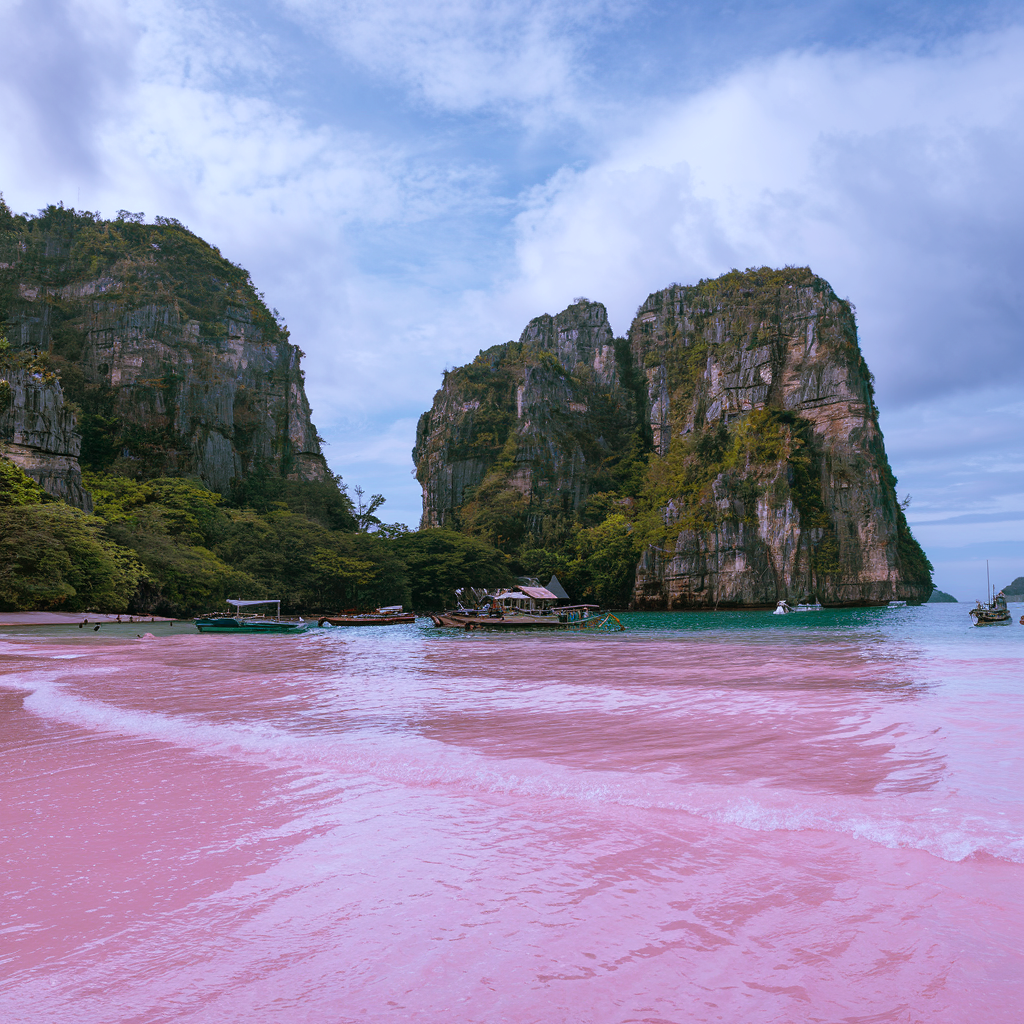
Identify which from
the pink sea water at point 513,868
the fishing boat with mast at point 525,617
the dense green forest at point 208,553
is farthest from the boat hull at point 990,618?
the pink sea water at point 513,868

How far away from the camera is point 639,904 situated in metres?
2.96

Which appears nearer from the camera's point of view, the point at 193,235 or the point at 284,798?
the point at 284,798

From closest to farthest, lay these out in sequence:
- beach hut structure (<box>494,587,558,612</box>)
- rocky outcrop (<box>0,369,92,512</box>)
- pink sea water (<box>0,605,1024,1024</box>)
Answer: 1. pink sea water (<box>0,605,1024,1024</box>)
2. rocky outcrop (<box>0,369,92,512</box>)
3. beach hut structure (<box>494,587,558,612</box>)

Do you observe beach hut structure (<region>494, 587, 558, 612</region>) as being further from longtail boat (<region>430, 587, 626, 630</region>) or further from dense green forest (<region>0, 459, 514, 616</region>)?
dense green forest (<region>0, 459, 514, 616</region>)

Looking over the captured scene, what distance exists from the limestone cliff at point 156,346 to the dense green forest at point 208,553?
6.17 m

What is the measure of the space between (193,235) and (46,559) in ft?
180

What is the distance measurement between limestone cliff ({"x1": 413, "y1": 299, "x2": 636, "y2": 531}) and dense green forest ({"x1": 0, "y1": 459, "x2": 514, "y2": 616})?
19.1 meters

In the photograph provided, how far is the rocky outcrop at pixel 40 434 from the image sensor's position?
40.1 meters

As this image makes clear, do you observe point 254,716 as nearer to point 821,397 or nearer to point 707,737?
point 707,737

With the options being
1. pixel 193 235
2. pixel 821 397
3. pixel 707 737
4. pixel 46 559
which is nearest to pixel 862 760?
pixel 707 737

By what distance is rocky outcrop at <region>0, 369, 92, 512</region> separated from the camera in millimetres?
40062

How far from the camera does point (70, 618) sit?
106 ft

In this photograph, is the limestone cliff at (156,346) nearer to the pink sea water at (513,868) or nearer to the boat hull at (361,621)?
the boat hull at (361,621)

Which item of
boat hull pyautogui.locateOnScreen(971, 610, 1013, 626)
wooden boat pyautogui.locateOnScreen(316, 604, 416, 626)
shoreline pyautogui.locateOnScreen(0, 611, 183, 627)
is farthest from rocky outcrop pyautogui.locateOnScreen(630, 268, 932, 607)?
shoreline pyautogui.locateOnScreen(0, 611, 183, 627)
